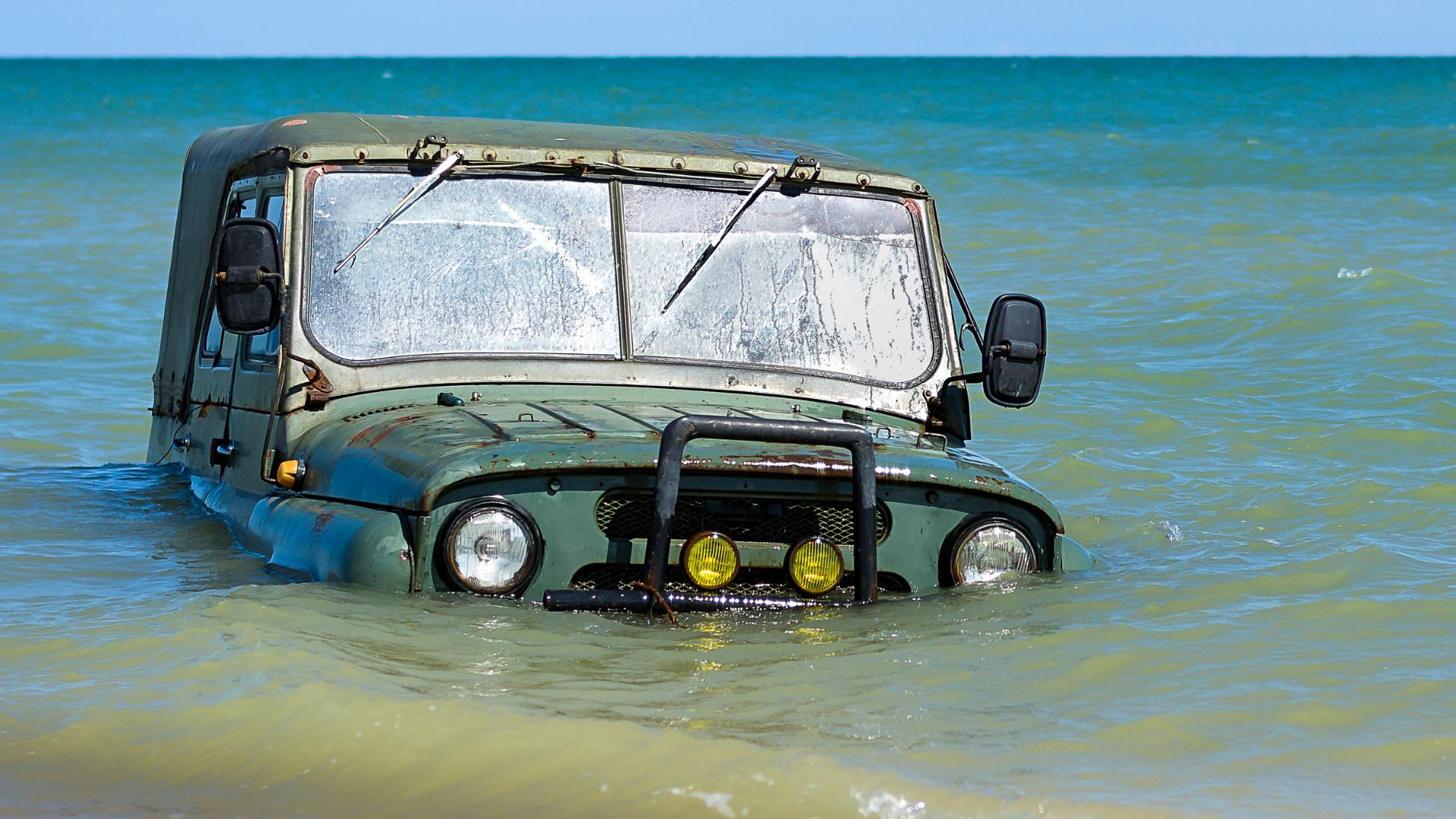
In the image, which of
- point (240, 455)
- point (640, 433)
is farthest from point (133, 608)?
point (640, 433)

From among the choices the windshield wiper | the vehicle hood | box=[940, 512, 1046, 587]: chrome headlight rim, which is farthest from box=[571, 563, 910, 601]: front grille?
the windshield wiper

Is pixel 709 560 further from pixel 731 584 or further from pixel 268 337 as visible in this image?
pixel 268 337

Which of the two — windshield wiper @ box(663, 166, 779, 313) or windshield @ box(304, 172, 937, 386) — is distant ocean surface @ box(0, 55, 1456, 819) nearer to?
windshield @ box(304, 172, 937, 386)

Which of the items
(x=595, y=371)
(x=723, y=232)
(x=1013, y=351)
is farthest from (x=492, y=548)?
(x=1013, y=351)

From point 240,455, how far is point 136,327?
9.83 meters

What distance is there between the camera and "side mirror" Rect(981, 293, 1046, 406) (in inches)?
235

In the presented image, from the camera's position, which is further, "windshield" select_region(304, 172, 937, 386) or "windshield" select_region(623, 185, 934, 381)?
"windshield" select_region(623, 185, 934, 381)

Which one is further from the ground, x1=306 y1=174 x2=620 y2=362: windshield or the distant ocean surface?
x1=306 y1=174 x2=620 y2=362: windshield

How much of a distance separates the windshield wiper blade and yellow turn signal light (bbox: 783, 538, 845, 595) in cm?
162

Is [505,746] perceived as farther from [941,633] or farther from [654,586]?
[941,633]

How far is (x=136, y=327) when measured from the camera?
15.4 m

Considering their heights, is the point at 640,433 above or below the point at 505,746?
above

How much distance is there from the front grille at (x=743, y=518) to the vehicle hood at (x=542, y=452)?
0.41 feet

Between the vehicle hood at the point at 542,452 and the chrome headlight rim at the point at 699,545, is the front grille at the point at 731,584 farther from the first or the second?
the vehicle hood at the point at 542,452
